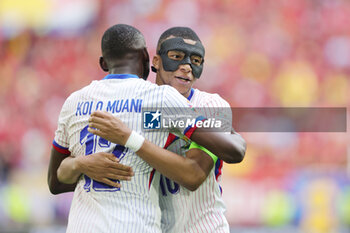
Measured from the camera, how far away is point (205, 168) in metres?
2.54

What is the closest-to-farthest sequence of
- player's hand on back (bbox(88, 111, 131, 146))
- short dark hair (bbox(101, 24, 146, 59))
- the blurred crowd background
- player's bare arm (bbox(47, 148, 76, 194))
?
player's hand on back (bbox(88, 111, 131, 146)) < short dark hair (bbox(101, 24, 146, 59)) < player's bare arm (bbox(47, 148, 76, 194)) < the blurred crowd background

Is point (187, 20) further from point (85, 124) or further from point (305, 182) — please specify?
point (85, 124)

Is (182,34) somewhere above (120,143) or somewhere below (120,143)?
above

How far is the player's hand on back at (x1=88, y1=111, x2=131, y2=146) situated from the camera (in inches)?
94.6

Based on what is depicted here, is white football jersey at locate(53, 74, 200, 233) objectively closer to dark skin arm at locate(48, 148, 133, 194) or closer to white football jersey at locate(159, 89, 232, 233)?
dark skin arm at locate(48, 148, 133, 194)

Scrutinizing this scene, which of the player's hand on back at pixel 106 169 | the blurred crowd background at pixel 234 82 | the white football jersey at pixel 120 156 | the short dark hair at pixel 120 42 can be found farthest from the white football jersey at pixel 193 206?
the blurred crowd background at pixel 234 82

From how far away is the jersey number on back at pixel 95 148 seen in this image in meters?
2.50

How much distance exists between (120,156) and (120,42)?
2.19ft

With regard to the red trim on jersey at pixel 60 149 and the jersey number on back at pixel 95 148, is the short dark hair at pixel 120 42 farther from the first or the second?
the red trim on jersey at pixel 60 149

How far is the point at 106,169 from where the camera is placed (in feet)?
8.04

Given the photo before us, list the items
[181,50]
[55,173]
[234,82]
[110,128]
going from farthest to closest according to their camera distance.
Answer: [234,82] < [181,50] < [55,173] < [110,128]

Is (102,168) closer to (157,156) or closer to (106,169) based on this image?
(106,169)

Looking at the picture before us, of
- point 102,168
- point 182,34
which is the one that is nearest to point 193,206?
point 102,168

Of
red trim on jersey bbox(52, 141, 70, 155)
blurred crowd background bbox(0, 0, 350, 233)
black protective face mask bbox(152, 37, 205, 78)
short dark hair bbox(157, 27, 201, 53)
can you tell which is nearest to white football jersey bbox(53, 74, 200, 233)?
red trim on jersey bbox(52, 141, 70, 155)
